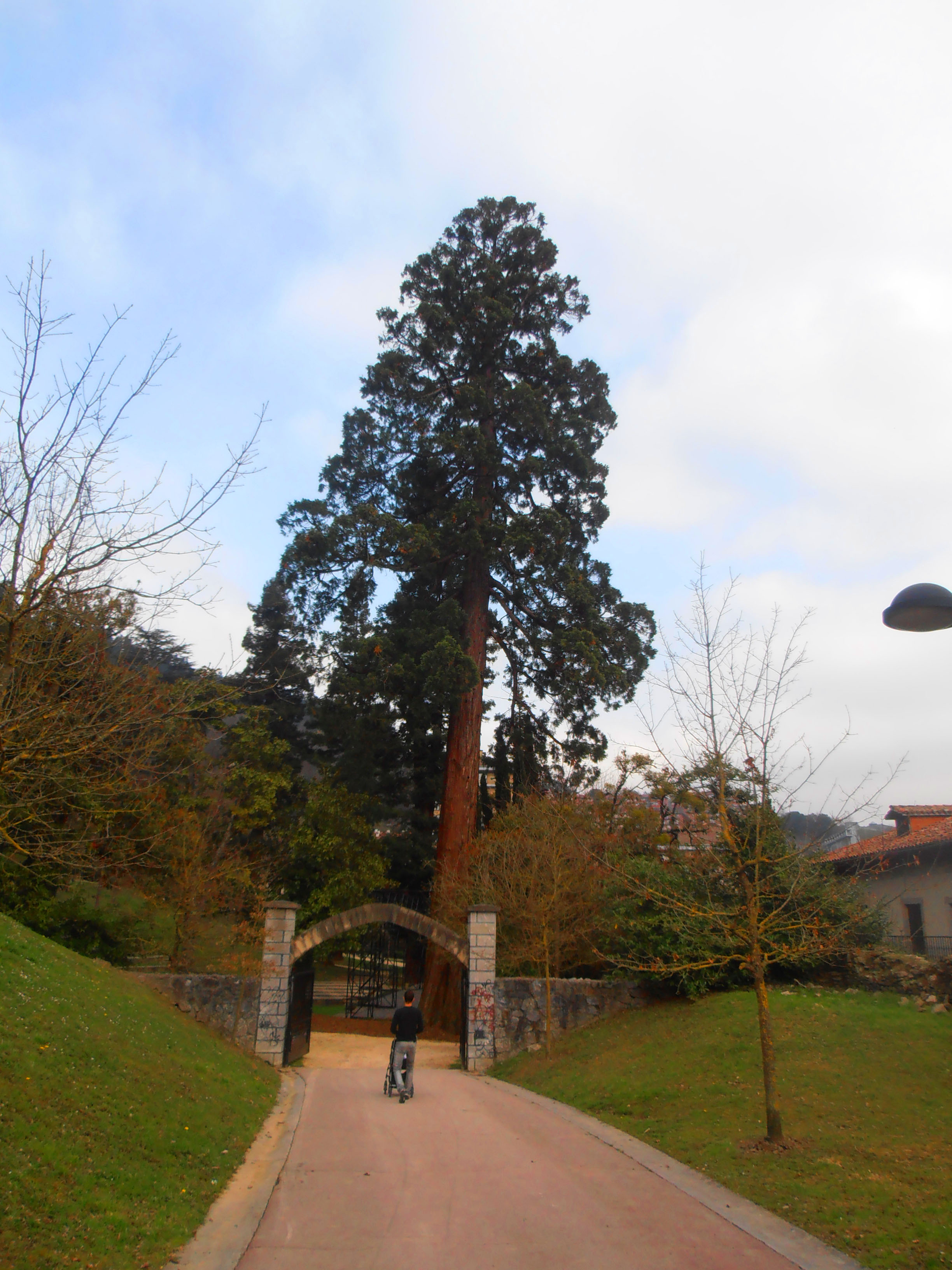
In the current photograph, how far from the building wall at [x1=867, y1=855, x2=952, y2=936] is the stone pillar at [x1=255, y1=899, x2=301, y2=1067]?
15.5 metres

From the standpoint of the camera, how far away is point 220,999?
1598 cm

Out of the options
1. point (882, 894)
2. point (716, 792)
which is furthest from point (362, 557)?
point (882, 894)

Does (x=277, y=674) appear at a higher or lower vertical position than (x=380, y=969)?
higher

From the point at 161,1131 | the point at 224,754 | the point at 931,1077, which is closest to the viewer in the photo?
the point at 161,1131

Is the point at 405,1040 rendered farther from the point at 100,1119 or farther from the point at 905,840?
the point at 905,840

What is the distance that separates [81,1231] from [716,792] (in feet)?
24.0

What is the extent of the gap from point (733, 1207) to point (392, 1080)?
704 centimetres

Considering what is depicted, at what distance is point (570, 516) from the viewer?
1034 inches

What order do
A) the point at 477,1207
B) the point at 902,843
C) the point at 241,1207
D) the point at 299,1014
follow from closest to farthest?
the point at 241,1207, the point at 477,1207, the point at 299,1014, the point at 902,843

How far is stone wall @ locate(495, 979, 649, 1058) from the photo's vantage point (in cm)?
1641

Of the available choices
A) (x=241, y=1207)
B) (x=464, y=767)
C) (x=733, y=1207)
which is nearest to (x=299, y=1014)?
(x=464, y=767)

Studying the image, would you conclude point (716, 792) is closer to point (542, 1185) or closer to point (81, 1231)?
point (542, 1185)

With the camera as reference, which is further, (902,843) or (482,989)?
(902,843)

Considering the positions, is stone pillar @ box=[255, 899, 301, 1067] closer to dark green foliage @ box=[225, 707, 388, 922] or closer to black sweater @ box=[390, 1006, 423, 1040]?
black sweater @ box=[390, 1006, 423, 1040]
